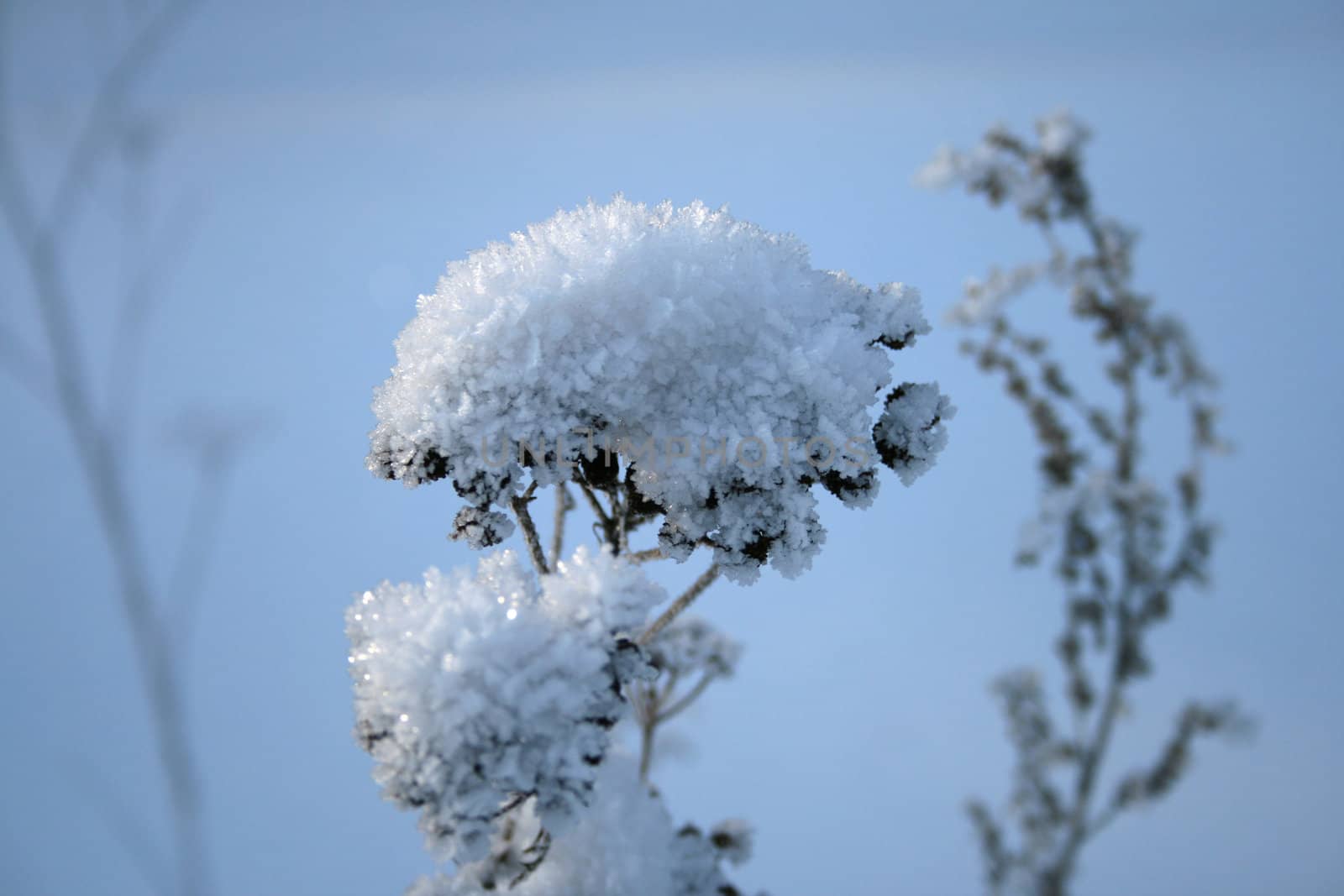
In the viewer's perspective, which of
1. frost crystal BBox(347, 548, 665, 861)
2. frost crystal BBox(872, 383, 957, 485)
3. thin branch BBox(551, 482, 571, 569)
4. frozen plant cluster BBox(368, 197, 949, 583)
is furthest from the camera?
thin branch BBox(551, 482, 571, 569)

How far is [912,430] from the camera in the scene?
164cm

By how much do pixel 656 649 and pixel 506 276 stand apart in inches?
47.5

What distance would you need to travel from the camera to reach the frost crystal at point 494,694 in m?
1.33

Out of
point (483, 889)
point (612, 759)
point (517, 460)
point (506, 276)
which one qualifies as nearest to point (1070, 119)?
point (506, 276)

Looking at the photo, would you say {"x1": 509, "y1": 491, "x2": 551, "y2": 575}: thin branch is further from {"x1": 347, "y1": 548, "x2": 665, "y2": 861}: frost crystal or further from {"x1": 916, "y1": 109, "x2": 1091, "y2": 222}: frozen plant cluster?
{"x1": 916, "y1": 109, "x2": 1091, "y2": 222}: frozen plant cluster

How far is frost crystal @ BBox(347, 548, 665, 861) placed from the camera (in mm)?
1332

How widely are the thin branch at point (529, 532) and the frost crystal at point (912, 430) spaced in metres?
0.65

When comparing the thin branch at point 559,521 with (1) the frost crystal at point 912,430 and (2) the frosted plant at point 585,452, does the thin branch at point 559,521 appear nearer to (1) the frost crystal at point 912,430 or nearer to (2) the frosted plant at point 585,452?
(2) the frosted plant at point 585,452

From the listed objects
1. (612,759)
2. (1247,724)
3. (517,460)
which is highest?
(517,460)

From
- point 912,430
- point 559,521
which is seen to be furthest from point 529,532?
point 912,430

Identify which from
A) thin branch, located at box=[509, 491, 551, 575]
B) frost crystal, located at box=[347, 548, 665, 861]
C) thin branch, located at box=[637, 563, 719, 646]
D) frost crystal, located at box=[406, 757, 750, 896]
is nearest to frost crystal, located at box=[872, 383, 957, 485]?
thin branch, located at box=[637, 563, 719, 646]

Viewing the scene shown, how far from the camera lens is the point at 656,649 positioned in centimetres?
242

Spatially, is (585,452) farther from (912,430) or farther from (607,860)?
(607,860)

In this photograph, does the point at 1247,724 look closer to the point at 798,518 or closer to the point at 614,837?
the point at 798,518
